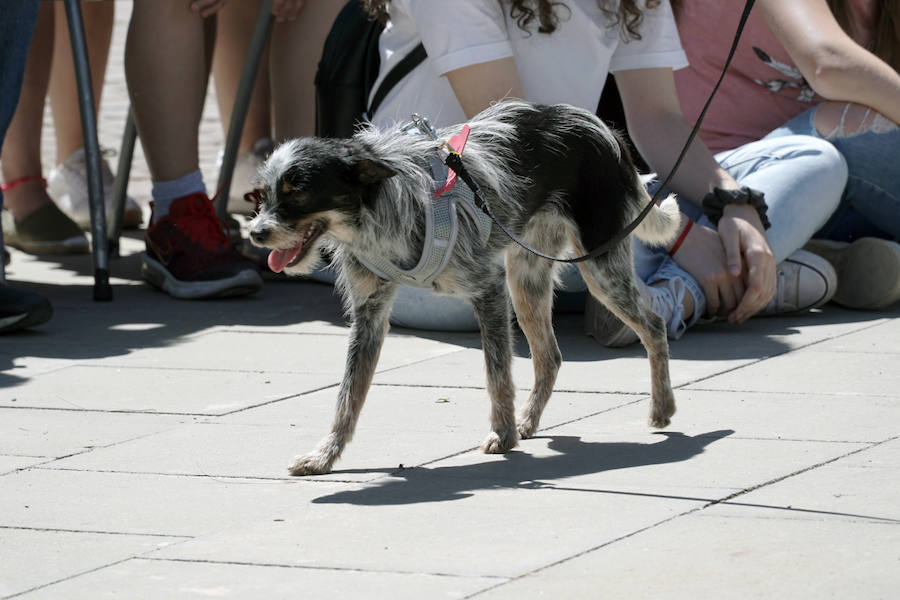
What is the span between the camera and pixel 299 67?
6.86 metres

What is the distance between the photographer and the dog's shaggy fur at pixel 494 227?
11.3 feet

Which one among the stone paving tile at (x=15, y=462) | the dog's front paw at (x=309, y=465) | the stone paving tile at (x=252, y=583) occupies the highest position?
the stone paving tile at (x=252, y=583)

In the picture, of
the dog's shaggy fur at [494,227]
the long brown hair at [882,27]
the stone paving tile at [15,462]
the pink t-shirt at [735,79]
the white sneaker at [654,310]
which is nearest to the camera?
the dog's shaggy fur at [494,227]

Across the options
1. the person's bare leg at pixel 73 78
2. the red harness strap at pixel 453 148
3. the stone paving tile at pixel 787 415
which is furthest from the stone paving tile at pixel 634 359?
the person's bare leg at pixel 73 78

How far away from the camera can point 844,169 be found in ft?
18.6

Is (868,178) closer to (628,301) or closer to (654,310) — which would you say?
(654,310)

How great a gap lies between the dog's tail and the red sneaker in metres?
2.45

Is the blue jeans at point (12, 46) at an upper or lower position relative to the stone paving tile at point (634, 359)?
upper

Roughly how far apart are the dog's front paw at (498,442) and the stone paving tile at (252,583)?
1.04 m

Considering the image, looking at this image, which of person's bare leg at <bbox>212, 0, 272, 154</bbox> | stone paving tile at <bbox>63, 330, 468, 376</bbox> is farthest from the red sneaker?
person's bare leg at <bbox>212, 0, 272, 154</bbox>

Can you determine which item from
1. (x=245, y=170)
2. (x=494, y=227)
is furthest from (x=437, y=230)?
(x=245, y=170)

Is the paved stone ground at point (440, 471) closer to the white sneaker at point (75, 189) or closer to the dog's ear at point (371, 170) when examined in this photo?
the dog's ear at point (371, 170)

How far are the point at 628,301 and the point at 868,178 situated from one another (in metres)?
2.23

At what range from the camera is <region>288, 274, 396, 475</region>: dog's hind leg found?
11.8 feet
